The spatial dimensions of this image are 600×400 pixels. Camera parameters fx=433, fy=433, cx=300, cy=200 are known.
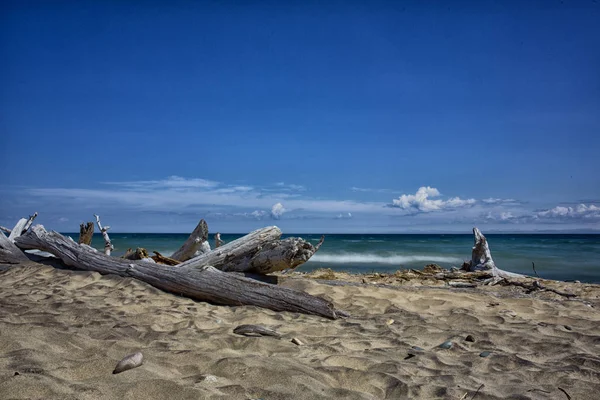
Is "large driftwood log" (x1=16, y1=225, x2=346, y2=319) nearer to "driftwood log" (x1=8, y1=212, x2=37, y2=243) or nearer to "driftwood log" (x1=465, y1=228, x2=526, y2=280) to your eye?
"driftwood log" (x1=8, y1=212, x2=37, y2=243)

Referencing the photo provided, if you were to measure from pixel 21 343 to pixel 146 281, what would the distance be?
2.96 m

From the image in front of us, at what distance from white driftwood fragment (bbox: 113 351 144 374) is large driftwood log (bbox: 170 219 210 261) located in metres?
4.59

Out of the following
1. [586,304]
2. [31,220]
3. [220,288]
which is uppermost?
[31,220]

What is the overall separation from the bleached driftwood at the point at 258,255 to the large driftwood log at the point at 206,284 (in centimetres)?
48

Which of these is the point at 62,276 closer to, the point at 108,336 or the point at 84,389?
the point at 108,336

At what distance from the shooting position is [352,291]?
6598mm

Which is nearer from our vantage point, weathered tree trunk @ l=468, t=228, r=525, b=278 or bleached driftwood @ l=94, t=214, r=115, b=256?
weathered tree trunk @ l=468, t=228, r=525, b=278

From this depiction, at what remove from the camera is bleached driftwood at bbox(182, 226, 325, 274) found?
6312mm

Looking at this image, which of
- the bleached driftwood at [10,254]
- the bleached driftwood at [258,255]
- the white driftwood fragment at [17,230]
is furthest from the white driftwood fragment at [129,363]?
the white driftwood fragment at [17,230]

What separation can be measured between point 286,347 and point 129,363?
1313 mm

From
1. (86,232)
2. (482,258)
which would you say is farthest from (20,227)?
(482,258)

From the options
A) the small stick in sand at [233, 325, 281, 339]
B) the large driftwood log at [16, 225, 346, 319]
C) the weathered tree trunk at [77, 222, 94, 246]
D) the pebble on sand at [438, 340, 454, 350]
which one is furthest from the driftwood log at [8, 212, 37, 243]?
the pebble on sand at [438, 340, 454, 350]

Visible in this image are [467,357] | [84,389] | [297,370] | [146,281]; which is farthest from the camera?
[146,281]

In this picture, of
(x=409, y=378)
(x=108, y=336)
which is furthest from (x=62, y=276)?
(x=409, y=378)
